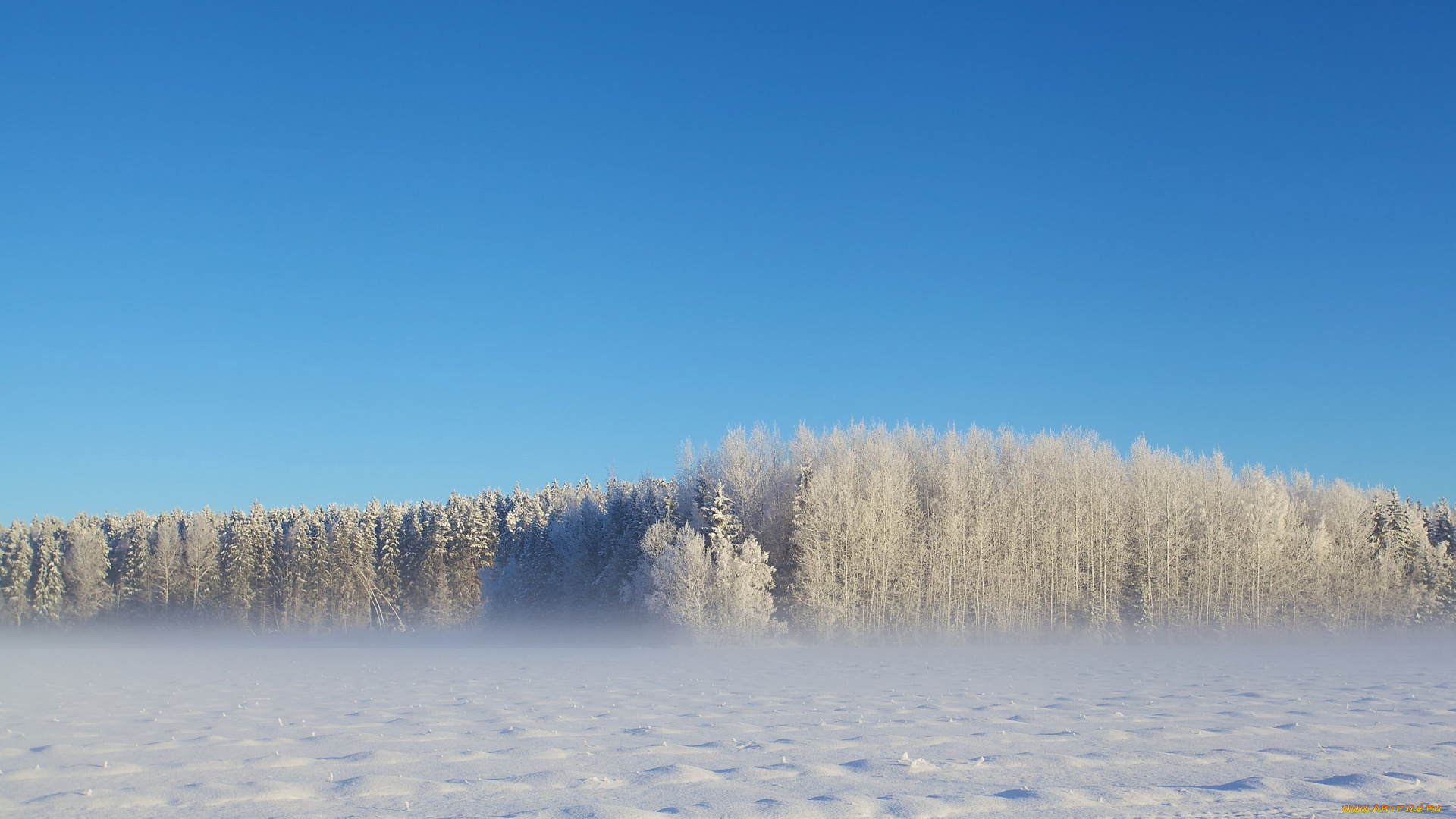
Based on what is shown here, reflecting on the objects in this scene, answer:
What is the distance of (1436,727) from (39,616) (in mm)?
110193

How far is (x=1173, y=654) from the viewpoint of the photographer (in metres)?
39.7

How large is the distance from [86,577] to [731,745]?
10165 cm

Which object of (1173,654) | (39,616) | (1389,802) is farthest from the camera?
(39,616)

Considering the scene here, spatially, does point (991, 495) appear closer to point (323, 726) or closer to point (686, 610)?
point (686, 610)

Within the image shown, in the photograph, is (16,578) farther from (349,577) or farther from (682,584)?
(682,584)

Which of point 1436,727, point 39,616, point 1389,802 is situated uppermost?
point 1389,802

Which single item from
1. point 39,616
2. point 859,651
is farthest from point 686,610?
point 39,616

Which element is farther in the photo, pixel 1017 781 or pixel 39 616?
pixel 39 616

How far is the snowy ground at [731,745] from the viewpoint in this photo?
26.4ft

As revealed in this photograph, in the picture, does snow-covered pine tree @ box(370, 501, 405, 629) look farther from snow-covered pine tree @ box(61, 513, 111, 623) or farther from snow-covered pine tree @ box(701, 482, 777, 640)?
snow-covered pine tree @ box(701, 482, 777, 640)

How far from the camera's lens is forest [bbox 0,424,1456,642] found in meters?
51.5

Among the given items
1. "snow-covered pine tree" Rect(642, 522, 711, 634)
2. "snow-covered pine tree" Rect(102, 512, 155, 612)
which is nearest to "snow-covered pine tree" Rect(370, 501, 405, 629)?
"snow-covered pine tree" Rect(102, 512, 155, 612)

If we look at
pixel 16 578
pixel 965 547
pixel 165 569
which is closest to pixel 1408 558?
pixel 965 547

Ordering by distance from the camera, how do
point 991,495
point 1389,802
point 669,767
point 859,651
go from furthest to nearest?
point 991,495 → point 859,651 → point 669,767 → point 1389,802
